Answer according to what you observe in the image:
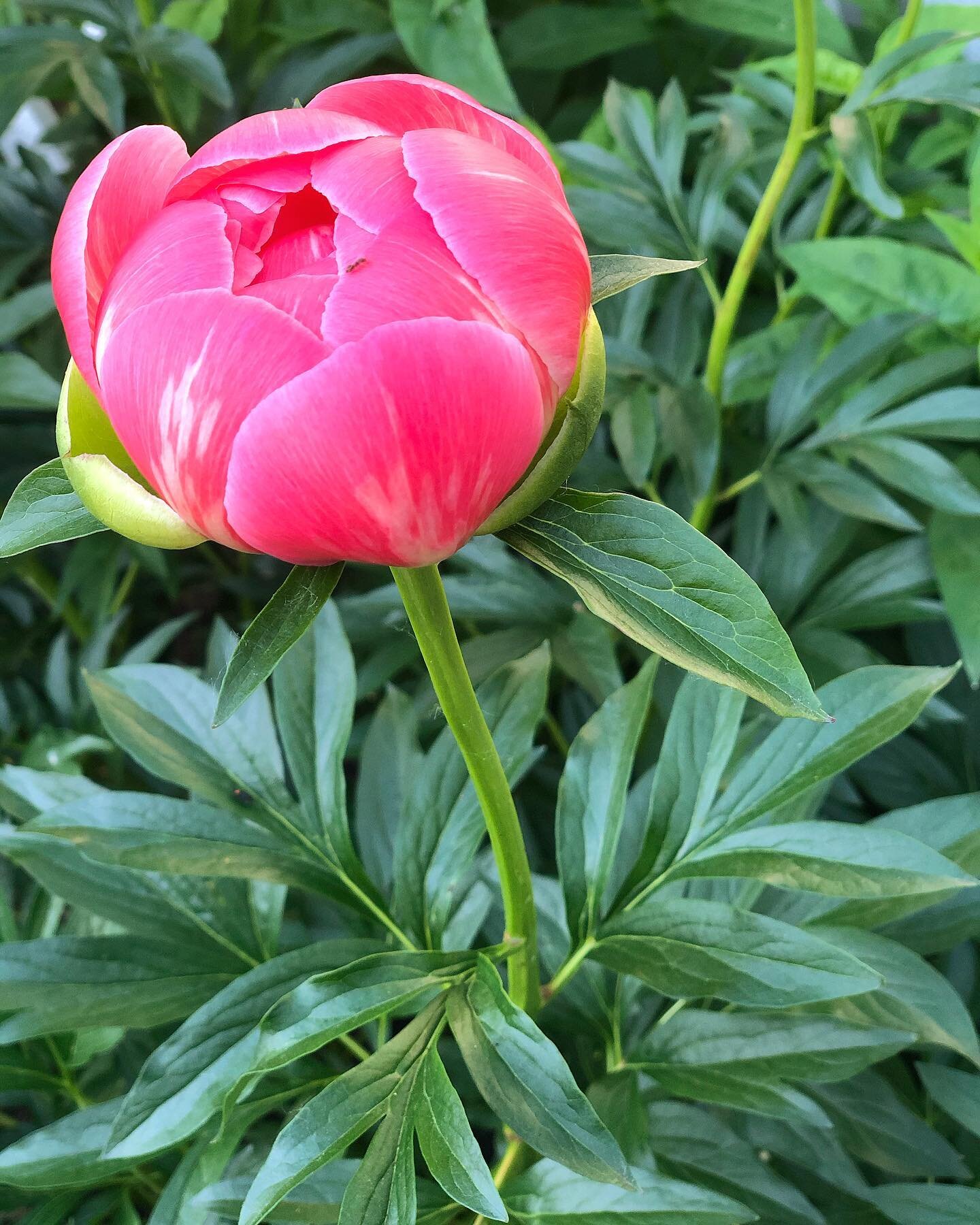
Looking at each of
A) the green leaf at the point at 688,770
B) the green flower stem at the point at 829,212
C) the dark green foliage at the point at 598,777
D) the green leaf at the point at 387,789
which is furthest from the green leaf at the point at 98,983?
the green flower stem at the point at 829,212

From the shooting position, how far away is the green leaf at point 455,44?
2.91 ft

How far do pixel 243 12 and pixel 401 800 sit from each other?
893 mm

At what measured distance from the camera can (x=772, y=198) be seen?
0.68 metres

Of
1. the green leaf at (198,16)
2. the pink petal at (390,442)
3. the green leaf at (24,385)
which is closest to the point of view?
the pink petal at (390,442)

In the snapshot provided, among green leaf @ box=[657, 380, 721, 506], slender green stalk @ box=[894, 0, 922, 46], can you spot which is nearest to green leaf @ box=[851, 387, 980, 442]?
green leaf @ box=[657, 380, 721, 506]

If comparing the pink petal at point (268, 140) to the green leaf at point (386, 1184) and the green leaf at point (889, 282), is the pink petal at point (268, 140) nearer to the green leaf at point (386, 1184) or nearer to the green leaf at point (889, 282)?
the green leaf at point (386, 1184)

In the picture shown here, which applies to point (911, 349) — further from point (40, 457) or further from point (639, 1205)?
point (40, 457)

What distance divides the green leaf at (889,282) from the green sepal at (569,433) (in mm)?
516

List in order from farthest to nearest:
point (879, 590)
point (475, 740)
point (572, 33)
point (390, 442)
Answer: point (572, 33)
point (879, 590)
point (475, 740)
point (390, 442)

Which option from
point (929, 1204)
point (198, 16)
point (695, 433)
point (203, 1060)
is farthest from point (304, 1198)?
point (198, 16)

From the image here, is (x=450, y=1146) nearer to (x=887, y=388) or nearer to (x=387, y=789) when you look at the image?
(x=387, y=789)

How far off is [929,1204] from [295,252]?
0.55 meters

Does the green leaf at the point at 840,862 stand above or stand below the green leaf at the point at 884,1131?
above

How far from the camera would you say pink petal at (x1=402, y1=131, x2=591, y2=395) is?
281 mm
